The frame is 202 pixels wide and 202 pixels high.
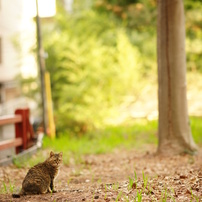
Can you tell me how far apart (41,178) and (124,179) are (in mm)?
2076

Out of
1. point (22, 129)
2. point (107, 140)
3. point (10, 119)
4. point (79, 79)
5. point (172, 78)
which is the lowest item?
point (107, 140)

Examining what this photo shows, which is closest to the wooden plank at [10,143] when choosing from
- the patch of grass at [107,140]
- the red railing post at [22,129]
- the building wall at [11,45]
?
the red railing post at [22,129]

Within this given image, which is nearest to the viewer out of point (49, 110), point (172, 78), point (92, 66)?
point (172, 78)

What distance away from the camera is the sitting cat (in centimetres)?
578

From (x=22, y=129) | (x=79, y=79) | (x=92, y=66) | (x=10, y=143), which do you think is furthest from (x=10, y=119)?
(x=92, y=66)

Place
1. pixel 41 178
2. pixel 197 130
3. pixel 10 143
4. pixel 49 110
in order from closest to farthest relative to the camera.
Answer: pixel 41 178 → pixel 10 143 → pixel 197 130 → pixel 49 110

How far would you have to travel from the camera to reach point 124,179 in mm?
7430

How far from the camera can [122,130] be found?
18281mm

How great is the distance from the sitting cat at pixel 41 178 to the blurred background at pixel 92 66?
30.2 ft

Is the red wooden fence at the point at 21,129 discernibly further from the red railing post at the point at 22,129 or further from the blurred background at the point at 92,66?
the blurred background at the point at 92,66

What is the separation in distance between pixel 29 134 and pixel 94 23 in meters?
16.3

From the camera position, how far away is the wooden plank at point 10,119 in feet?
33.4

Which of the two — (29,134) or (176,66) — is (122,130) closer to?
(29,134)

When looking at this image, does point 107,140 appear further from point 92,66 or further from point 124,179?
point 124,179
